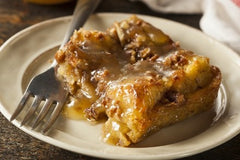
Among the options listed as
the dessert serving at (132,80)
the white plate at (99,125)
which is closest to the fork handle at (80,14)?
the white plate at (99,125)

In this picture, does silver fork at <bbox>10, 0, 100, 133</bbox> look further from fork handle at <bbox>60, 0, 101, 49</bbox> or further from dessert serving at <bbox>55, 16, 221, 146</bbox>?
fork handle at <bbox>60, 0, 101, 49</bbox>

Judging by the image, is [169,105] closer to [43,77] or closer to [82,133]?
[82,133]

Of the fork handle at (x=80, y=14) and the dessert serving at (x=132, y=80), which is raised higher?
the dessert serving at (x=132, y=80)

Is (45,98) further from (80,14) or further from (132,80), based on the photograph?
(80,14)

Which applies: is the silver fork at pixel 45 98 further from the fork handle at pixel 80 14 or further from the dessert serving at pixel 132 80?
the fork handle at pixel 80 14

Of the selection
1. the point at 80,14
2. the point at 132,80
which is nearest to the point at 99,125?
the point at 132,80
